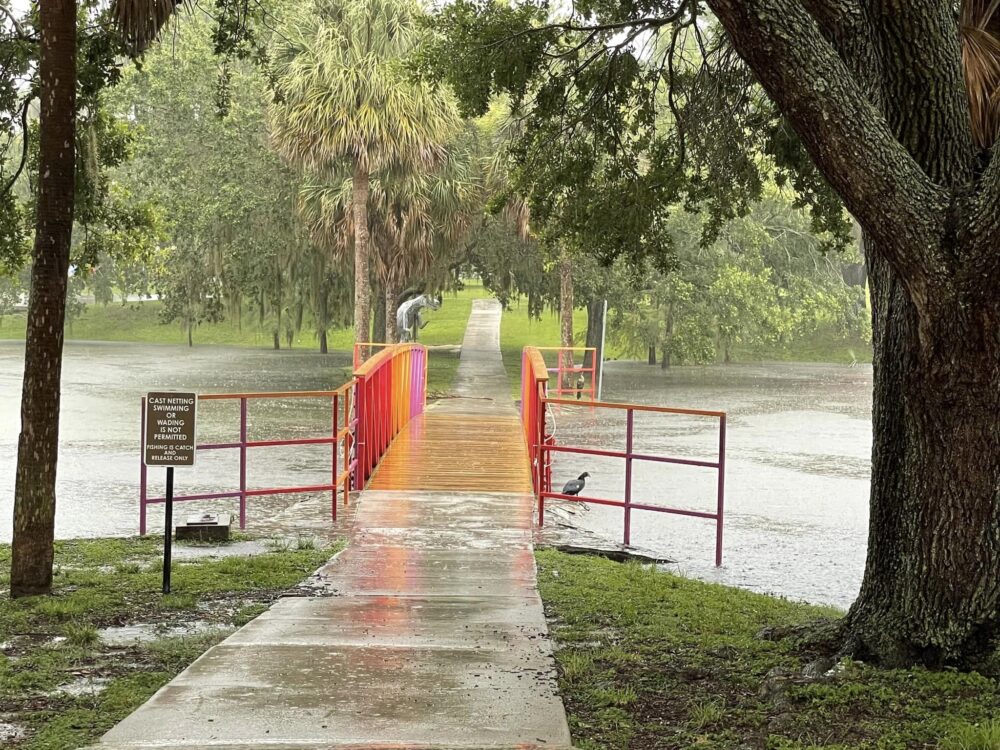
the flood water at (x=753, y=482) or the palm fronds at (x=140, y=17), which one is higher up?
the palm fronds at (x=140, y=17)

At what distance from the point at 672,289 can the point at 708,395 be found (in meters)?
4.54

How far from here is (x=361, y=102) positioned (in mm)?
25859

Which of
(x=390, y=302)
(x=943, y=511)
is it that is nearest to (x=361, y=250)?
(x=390, y=302)

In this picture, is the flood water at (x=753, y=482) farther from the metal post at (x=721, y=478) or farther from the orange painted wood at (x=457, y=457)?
the orange painted wood at (x=457, y=457)

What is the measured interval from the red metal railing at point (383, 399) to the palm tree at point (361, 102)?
6.11 meters

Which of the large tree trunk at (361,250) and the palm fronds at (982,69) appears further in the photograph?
the large tree trunk at (361,250)

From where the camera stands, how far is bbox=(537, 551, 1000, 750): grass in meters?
4.66

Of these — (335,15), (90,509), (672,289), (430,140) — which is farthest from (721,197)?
(672,289)

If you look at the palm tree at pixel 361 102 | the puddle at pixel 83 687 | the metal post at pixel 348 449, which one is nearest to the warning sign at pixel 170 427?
the puddle at pixel 83 687

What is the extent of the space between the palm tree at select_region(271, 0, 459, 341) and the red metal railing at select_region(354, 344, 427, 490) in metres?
6.11

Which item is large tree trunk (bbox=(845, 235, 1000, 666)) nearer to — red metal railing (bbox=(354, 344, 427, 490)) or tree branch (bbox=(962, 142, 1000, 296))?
tree branch (bbox=(962, 142, 1000, 296))

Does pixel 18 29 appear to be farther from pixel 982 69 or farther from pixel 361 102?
pixel 361 102

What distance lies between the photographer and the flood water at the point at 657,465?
42.1 feet

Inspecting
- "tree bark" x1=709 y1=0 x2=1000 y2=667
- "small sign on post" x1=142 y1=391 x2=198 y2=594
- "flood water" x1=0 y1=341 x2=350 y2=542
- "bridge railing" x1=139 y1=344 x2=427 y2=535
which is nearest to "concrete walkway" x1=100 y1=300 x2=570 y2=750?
"bridge railing" x1=139 y1=344 x2=427 y2=535
